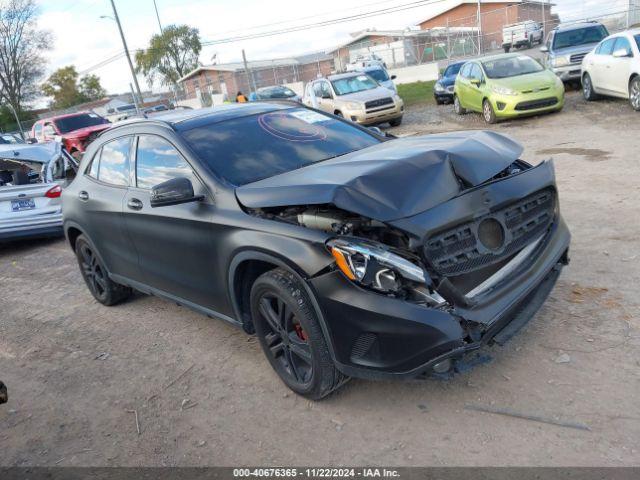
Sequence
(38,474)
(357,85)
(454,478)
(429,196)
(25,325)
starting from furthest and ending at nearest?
(357,85), (25,325), (38,474), (429,196), (454,478)

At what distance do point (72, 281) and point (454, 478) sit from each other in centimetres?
578

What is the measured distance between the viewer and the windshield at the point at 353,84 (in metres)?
17.0

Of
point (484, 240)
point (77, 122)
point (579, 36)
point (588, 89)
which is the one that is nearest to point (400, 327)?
point (484, 240)

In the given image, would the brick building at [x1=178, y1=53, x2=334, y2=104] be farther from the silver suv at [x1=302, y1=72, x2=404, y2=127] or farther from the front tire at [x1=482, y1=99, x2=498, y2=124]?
the front tire at [x1=482, y1=99, x2=498, y2=124]

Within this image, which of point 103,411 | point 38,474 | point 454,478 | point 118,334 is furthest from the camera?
point 118,334

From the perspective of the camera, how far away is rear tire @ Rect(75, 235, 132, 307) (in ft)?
18.6

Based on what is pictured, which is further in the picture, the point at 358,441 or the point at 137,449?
the point at 137,449

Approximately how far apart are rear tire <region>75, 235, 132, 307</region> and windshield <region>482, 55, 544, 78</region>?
37.1 ft

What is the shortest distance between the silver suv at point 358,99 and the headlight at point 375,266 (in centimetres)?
1316

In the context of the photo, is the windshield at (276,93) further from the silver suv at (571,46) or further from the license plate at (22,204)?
the license plate at (22,204)

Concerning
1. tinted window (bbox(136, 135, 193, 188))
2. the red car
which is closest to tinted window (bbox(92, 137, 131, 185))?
tinted window (bbox(136, 135, 193, 188))

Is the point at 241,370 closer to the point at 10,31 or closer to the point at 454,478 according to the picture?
the point at 454,478

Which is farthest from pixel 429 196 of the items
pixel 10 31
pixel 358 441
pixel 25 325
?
pixel 10 31

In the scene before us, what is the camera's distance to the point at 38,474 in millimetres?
3309
